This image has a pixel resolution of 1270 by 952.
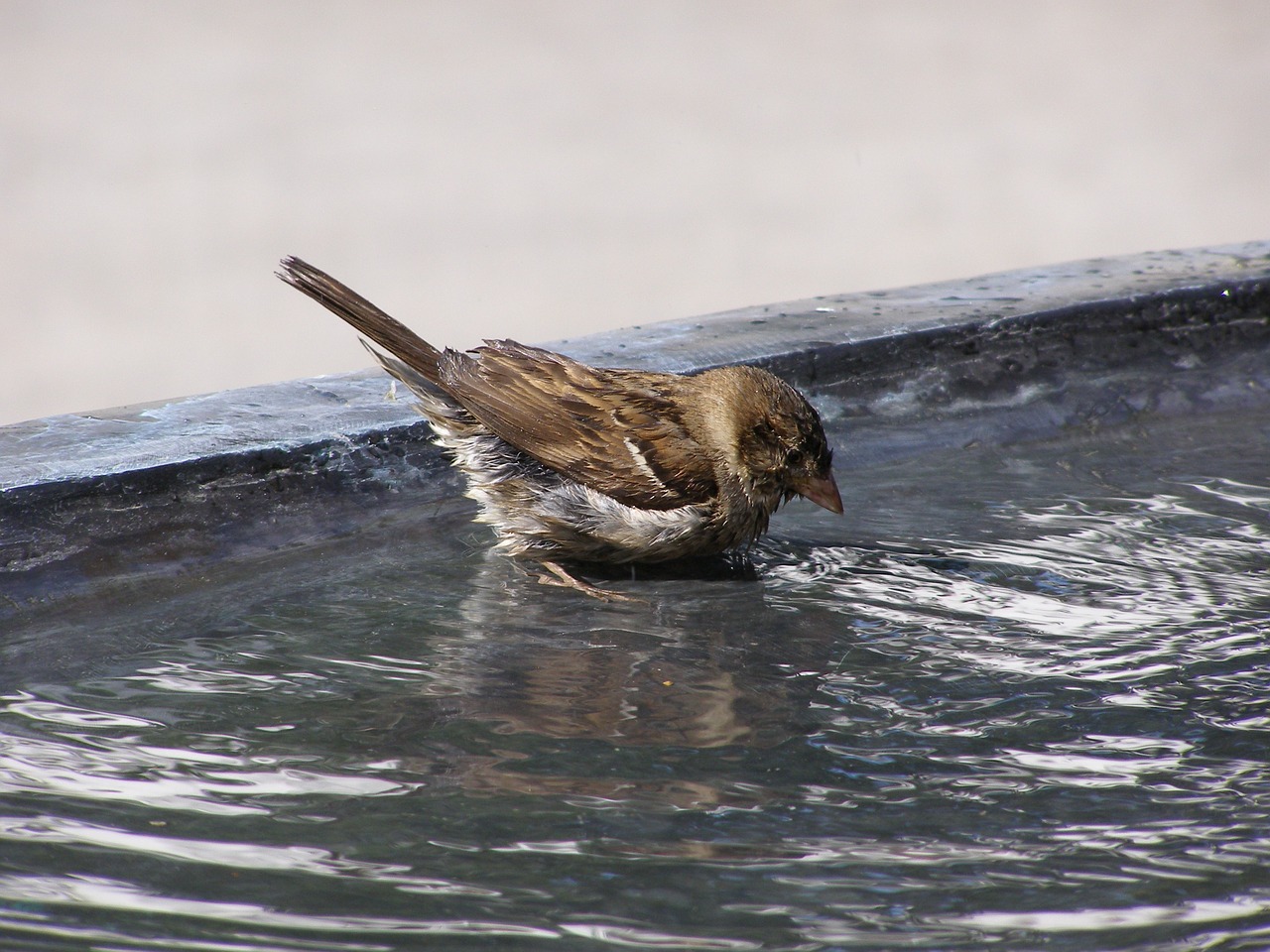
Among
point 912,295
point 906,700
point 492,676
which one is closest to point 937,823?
point 906,700

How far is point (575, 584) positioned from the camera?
3.65 m

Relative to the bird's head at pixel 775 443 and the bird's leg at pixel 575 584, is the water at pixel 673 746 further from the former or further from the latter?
the bird's head at pixel 775 443

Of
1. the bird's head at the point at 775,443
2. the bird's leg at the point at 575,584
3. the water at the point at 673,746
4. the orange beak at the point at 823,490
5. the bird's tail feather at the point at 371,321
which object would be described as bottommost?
the water at the point at 673,746

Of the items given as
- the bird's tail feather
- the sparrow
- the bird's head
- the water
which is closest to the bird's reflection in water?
the water

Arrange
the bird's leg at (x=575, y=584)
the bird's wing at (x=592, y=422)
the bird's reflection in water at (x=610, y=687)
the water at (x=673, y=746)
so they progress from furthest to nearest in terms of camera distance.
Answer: the bird's wing at (x=592, y=422), the bird's leg at (x=575, y=584), the bird's reflection in water at (x=610, y=687), the water at (x=673, y=746)

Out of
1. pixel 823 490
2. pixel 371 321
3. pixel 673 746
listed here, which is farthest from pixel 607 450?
pixel 673 746

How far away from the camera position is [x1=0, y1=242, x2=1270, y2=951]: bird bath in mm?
2137

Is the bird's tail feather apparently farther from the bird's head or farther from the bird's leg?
the bird's head

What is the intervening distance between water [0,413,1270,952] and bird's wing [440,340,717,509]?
275 mm

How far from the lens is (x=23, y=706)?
279 cm

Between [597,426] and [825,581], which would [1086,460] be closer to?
Result: [825,581]

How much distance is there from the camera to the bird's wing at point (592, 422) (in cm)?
370

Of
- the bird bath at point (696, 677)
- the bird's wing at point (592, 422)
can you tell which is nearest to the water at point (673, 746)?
the bird bath at point (696, 677)

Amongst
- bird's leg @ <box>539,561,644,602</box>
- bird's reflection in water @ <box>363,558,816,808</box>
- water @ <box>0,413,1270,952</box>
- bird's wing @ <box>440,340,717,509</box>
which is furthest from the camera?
bird's wing @ <box>440,340,717,509</box>
